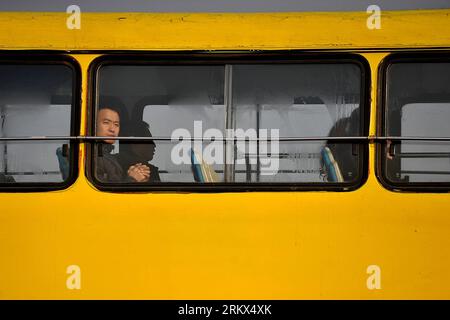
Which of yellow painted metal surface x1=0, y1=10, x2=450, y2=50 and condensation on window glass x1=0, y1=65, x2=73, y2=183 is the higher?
yellow painted metal surface x1=0, y1=10, x2=450, y2=50

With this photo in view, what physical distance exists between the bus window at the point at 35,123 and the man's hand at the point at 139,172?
43 cm

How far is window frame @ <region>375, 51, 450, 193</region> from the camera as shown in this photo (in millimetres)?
4773

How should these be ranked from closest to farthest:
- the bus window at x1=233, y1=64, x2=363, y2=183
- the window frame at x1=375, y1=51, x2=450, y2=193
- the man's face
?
1. the window frame at x1=375, y1=51, x2=450, y2=193
2. the bus window at x1=233, y1=64, x2=363, y2=183
3. the man's face

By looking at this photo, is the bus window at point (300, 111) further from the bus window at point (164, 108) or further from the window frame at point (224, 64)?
the bus window at point (164, 108)

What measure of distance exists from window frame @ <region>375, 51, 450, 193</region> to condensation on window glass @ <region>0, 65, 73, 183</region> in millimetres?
2116

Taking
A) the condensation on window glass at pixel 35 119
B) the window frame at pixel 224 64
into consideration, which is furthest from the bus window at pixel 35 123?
the window frame at pixel 224 64

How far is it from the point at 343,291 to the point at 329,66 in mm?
1521

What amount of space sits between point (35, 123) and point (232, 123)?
137 cm

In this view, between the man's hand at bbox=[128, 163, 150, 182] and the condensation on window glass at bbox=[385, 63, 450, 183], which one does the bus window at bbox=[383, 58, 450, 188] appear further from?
the man's hand at bbox=[128, 163, 150, 182]

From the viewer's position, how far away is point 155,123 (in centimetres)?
498

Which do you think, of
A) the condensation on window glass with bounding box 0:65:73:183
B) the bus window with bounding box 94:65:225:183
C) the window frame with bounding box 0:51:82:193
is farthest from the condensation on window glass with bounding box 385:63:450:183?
the condensation on window glass with bounding box 0:65:73:183

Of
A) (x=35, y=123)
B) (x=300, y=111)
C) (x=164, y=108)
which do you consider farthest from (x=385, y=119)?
(x=35, y=123)

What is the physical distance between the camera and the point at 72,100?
4.99 metres
